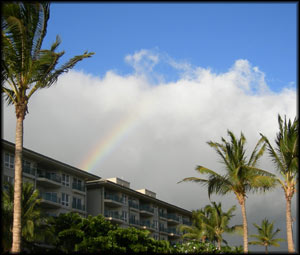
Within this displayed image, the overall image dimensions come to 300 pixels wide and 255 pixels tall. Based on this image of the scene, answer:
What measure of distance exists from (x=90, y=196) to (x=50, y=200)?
42.7 feet

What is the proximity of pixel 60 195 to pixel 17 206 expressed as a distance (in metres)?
41.8

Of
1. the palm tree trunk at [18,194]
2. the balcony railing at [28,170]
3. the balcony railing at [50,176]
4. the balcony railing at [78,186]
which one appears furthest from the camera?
the balcony railing at [78,186]

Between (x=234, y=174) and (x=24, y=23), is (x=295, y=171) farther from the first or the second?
(x=24, y=23)

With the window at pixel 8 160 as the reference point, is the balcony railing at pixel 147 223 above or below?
below

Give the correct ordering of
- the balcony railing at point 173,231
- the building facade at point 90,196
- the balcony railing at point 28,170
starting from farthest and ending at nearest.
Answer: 1. the balcony railing at point 173,231
2. the building facade at point 90,196
3. the balcony railing at point 28,170

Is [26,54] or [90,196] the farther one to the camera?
[90,196]

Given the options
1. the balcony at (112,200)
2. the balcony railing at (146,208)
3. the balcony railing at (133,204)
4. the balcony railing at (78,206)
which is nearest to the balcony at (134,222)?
the balcony railing at (133,204)

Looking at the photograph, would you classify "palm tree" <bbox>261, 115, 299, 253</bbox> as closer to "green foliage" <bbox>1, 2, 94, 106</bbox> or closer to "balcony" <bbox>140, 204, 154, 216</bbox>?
"green foliage" <bbox>1, 2, 94, 106</bbox>

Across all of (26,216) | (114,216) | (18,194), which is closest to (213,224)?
(114,216)

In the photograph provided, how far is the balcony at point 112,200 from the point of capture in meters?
67.5

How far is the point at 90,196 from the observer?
222 ft

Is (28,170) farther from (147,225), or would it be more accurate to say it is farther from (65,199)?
(147,225)

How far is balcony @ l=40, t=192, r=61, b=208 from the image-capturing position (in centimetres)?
5424

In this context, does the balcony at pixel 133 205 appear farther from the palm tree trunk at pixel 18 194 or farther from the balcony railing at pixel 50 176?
the palm tree trunk at pixel 18 194
